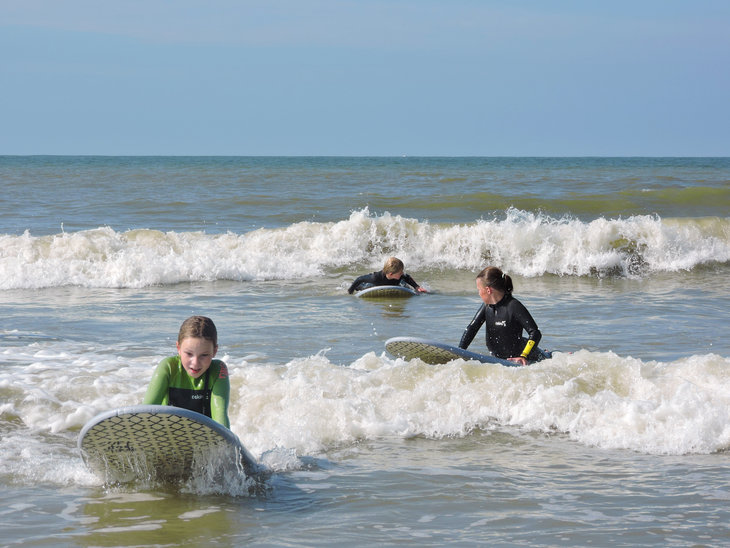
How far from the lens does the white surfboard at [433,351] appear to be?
7555 millimetres

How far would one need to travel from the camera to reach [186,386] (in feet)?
17.2

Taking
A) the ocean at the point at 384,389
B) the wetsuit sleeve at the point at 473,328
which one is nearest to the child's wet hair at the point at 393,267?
the ocean at the point at 384,389

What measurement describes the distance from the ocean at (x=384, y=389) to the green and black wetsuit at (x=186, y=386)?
0.49 m

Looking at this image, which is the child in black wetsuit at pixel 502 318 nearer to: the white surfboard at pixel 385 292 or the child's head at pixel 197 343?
the child's head at pixel 197 343

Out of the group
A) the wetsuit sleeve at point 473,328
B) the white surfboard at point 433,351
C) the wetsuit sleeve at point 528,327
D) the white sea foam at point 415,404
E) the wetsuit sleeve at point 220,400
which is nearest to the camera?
the wetsuit sleeve at point 220,400

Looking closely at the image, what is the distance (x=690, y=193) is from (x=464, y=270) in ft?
50.6

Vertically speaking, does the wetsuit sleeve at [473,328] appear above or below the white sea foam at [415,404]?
above

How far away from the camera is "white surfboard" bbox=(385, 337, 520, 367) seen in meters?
7.55

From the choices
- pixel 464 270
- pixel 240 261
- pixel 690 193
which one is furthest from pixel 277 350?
pixel 690 193

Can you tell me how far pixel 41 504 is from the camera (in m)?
4.98

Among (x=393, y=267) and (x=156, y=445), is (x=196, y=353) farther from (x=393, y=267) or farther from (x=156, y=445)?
(x=393, y=267)

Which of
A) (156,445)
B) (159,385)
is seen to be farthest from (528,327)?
(156,445)

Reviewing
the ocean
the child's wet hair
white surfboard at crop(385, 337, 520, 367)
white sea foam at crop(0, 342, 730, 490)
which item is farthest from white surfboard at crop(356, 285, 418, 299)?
white surfboard at crop(385, 337, 520, 367)

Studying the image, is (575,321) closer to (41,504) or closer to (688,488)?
(688,488)
